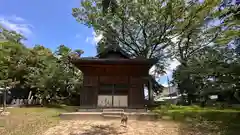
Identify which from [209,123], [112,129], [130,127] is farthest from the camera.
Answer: [209,123]

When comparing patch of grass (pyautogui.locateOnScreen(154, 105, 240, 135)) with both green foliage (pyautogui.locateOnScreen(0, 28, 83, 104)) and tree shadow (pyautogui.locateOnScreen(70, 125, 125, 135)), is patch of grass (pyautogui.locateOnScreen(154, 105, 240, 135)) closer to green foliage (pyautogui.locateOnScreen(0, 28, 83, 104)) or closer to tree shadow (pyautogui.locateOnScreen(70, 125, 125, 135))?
tree shadow (pyautogui.locateOnScreen(70, 125, 125, 135))

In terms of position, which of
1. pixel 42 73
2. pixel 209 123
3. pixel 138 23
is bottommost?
pixel 209 123

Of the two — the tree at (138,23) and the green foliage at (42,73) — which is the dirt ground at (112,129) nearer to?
the green foliage at (42,73)

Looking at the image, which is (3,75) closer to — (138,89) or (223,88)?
(138,89)

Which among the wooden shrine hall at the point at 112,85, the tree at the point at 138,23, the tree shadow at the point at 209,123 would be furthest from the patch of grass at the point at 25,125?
the tree at the point at 138,23

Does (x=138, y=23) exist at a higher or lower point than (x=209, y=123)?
higher

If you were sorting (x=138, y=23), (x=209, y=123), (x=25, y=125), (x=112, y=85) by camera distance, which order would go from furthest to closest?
(x=138, y=23)
(x=112, y=85)
(x=209, y=123)
(x=25, y=125)

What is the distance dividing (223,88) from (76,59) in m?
8.53


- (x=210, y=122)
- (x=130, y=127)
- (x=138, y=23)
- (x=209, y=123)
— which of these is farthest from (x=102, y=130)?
(x=138, y=23)

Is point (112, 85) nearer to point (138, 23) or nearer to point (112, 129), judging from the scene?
point (112, 129)

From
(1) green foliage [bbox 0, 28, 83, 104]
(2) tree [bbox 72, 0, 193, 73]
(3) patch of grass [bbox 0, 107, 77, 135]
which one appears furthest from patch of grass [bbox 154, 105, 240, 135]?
(2) tree [bbox 72, 0, 193, 73]

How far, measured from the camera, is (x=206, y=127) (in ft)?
31.0

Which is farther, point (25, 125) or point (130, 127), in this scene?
point (25, 125)

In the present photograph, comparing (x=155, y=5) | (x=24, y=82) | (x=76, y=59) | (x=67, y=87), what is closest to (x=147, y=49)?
(x=155, y=5)
